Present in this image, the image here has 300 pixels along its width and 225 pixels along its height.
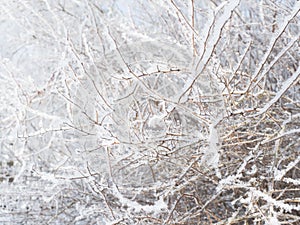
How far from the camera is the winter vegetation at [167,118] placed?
2.02 m

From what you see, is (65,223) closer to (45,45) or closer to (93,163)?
(93,163)

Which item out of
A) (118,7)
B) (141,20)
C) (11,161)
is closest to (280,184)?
(141,20)

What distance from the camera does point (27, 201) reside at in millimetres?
4426

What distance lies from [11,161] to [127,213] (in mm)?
3643

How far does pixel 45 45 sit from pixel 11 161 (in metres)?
A: 1.37

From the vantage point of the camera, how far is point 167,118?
7.88ft

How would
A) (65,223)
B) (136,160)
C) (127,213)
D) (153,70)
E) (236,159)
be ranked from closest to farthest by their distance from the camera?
1. (153,70)
2. (127,213)
3. (136,160)
4. (236,159)
5. (65,223)

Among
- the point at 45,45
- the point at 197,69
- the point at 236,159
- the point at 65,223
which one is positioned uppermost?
the point at 45,45

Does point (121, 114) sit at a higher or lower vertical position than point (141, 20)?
lower

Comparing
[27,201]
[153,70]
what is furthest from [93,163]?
[27,201]

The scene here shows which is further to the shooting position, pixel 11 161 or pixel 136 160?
pixel 11 161

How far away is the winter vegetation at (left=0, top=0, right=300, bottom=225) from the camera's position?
2021 mm

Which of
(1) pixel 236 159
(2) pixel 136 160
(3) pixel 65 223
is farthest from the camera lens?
(3) pixel 65 223

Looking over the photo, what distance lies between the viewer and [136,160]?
2453 millimetres
